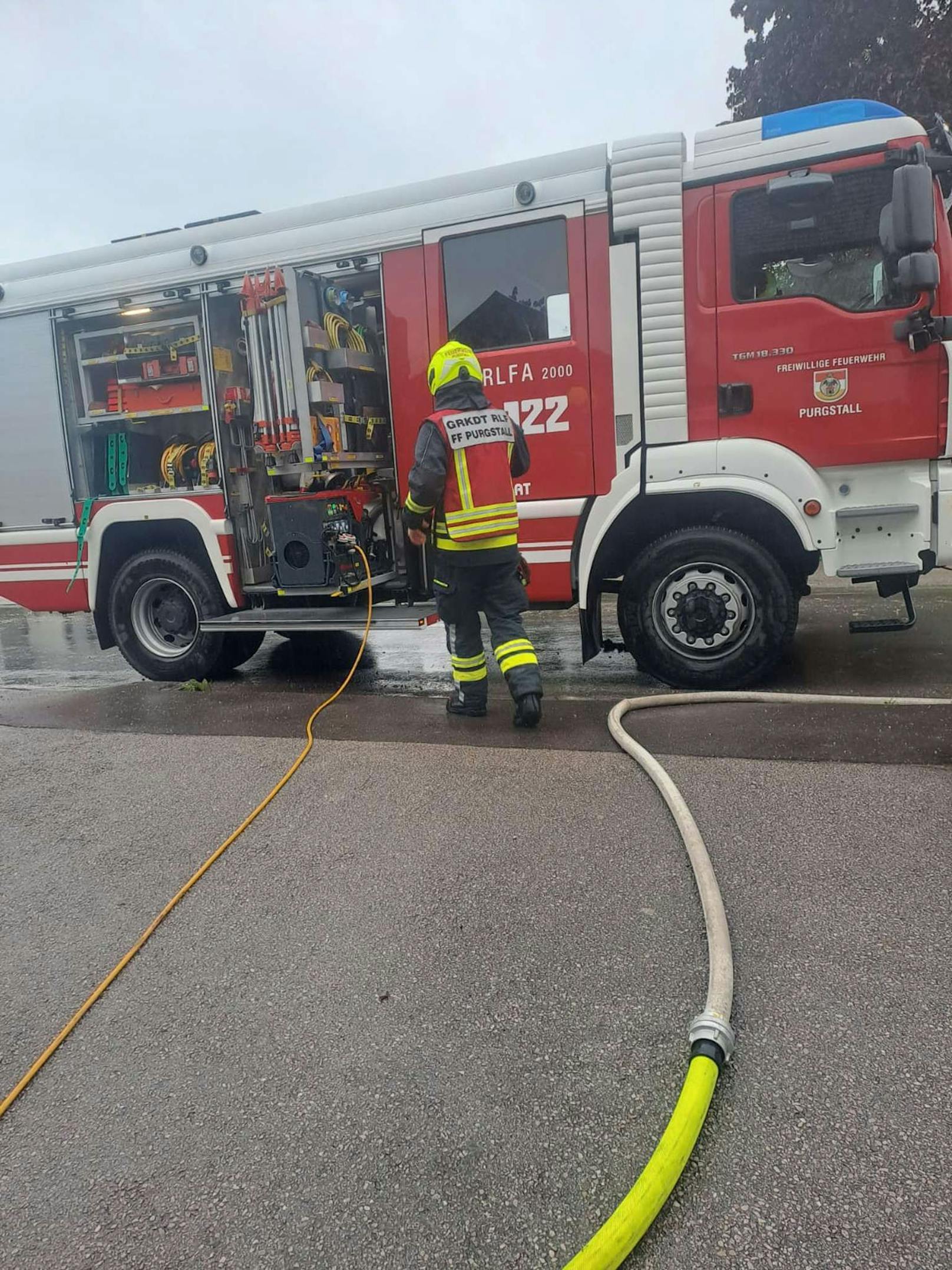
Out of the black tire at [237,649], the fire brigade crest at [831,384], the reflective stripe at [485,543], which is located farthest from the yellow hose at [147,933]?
the fire brigade crest at [831,384]

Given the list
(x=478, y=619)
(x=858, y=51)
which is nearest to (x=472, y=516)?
(x=478, y=619)

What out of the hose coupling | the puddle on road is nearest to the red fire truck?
the puddle on road

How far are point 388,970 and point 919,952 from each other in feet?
4.79

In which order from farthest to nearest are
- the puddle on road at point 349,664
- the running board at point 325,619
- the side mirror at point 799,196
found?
the puddle on road at point 349,664 < the running board at point 325,619 < the side mirror at point 799,196

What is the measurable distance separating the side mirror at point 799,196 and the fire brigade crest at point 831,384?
0.77 m

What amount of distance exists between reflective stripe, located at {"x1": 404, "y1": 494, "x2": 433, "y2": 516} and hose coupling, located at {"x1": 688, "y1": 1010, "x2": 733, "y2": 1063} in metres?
3.20

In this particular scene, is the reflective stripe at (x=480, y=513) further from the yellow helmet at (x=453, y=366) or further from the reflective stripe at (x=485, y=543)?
the yellow helmet at (x=453, y=366)

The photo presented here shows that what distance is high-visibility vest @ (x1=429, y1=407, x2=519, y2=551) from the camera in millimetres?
4703

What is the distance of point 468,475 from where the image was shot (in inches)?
186

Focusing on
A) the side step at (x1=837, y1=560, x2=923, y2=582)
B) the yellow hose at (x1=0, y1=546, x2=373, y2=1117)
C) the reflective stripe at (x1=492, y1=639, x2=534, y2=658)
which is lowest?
the yellow hose at (x1=0, y1=546, x2=373, y2=1117)

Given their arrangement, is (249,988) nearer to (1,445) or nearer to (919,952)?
(919,952)

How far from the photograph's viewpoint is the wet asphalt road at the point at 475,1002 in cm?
172

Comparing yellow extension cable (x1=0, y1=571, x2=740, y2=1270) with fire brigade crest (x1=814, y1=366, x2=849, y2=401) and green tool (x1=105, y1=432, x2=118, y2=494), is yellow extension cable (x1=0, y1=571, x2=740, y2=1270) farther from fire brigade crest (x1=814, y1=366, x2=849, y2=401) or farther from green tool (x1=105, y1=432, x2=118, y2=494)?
green tool (x1=105, y1=432, x2=118, y2=494)

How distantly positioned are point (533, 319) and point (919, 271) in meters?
2.09
